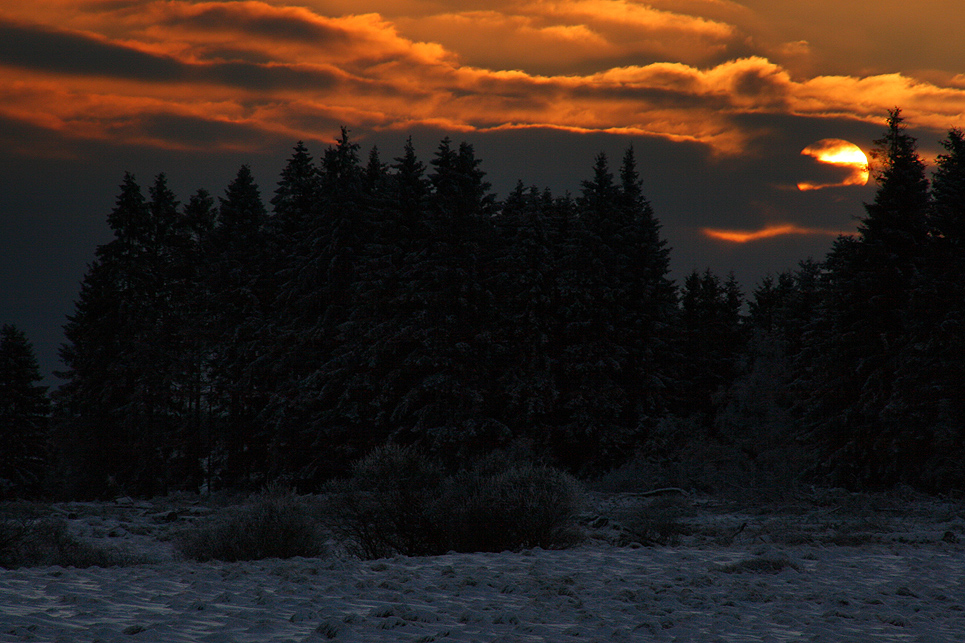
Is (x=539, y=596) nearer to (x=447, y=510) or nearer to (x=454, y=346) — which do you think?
(x=447, y=510)

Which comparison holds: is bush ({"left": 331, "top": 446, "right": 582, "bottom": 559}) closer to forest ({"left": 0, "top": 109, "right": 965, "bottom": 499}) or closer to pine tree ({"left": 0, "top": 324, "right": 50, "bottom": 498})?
forest ({"left": 0, "top": 109, "right": 965, "bottom": 499})

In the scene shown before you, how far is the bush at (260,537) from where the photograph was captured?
12.5 m

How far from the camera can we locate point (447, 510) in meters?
13.9

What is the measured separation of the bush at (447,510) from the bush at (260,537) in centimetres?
118

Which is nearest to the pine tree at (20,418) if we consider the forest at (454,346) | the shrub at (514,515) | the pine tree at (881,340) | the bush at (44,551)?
the forest at (454,346)

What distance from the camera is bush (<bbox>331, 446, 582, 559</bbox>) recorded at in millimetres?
13523

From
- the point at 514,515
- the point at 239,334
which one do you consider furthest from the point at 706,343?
the point at 514,515

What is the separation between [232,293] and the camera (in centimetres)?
3531

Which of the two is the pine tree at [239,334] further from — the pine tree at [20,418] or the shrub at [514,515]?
the shrub at [514,515]

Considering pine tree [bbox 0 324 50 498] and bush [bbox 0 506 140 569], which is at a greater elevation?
bush [bbox 0 506 140 569]

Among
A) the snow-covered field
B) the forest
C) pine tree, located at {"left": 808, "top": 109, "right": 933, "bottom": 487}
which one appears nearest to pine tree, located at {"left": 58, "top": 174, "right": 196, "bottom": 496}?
the forest

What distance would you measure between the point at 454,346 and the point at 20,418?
21.0 m

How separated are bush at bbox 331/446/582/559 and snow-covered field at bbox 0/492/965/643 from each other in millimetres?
849

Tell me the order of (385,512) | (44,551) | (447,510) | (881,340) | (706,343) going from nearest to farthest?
(44,551)
(447,510)
(385,512)
(881,340)
(706,343)
